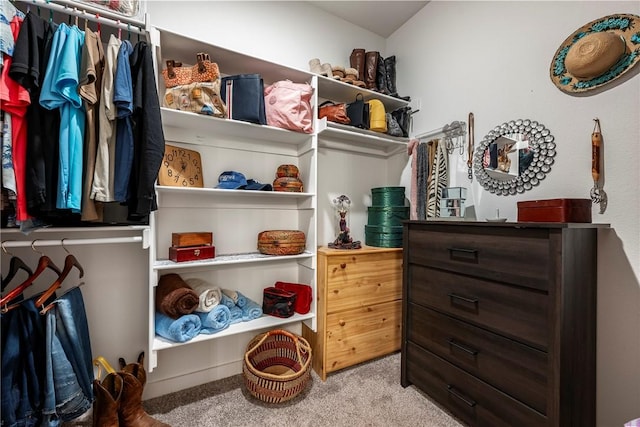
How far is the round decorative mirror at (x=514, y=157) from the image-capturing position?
1479 mm

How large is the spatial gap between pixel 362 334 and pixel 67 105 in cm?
201

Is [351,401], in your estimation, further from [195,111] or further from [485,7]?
[485,7]

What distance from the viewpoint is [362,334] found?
6.25ft

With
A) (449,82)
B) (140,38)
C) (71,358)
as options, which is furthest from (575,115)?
(71,358)

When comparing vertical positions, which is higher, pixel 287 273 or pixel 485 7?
pixel 485 7

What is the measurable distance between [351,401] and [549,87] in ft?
6.80

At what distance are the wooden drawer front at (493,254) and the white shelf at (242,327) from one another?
90cm

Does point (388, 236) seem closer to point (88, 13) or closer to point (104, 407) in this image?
point (104, 407)

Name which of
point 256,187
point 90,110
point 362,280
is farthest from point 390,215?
point 90,110

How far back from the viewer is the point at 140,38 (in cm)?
142

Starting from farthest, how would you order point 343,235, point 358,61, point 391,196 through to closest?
1. point 358,61
2. point 391,196
3. point 343,235

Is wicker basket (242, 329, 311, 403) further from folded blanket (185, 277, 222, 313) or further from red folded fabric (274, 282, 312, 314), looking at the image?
folded blanket (185, 277, 222, 313)

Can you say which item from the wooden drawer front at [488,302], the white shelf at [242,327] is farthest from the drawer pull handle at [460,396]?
the white shelf at [242,327]

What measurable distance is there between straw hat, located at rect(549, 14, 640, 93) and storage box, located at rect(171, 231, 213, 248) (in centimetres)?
212
